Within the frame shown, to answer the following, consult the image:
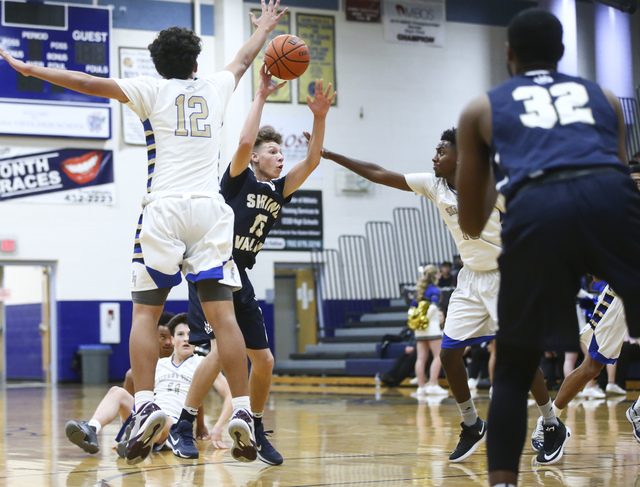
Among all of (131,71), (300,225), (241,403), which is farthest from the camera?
(300,225)

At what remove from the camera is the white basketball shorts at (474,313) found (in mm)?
4473

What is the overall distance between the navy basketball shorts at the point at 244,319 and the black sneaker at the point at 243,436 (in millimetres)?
976

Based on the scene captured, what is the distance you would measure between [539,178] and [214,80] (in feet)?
6.34

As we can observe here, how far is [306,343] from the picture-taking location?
17.9 m

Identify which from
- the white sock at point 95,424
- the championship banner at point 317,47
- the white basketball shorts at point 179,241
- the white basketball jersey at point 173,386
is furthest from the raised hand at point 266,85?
the championship banner at point 317,47

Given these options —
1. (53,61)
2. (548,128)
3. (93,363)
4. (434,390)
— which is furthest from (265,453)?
(53,61)

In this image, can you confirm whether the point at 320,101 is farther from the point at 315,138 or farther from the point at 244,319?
the point at 244,319

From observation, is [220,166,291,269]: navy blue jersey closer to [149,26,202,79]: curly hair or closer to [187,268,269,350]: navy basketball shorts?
[187,268,269,350]: navy basketball shorts

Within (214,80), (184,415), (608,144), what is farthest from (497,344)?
(184,415)

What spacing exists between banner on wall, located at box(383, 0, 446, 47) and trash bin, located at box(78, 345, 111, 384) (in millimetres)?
8968

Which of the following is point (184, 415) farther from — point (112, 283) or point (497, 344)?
point (112, 283)

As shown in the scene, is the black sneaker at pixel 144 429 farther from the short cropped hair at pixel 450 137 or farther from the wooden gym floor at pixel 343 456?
the short cropped hair at pixel 450 137

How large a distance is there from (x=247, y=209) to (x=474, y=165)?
2204 millimetres

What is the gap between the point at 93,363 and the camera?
15.7 metres
